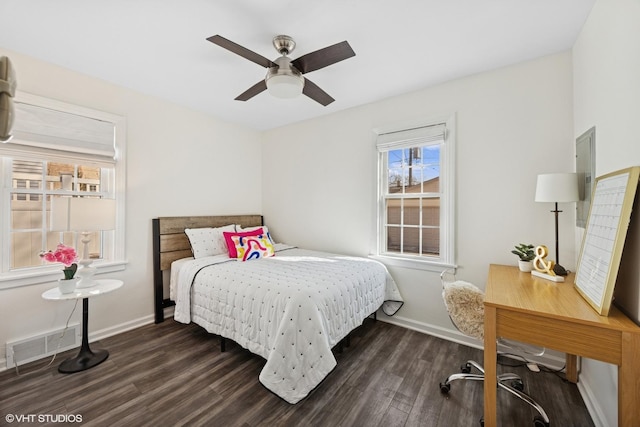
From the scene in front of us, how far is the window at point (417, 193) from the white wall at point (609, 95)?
1009 millimetres

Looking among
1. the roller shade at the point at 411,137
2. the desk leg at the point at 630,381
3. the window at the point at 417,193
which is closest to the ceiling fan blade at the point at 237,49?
the roller shade at the point at 411,137

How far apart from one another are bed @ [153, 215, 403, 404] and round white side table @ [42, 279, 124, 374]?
2.10 ft

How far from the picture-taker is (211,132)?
11.9 ft

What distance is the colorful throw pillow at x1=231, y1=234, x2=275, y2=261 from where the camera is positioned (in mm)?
3008

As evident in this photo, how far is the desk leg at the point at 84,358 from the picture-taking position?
2.09m

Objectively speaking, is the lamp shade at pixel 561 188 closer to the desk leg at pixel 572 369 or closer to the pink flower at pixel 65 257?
the desk leg at pixel 572 369

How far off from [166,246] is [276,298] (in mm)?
1888

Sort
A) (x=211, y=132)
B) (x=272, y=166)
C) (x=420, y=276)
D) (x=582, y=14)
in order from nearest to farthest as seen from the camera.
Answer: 1. (x=582, y=14)
2. (x=420, y=276)
3. (x=211, y=132)
4. (x=272, y=166)

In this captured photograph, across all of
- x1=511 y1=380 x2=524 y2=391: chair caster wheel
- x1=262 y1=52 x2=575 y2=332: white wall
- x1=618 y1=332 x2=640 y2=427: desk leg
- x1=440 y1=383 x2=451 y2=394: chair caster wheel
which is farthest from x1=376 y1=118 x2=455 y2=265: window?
x1=618 y1=332 x2=640 y2=427: desk leg

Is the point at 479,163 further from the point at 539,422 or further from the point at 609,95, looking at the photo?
the point at 539,422

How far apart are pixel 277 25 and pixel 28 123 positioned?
2280 millimetres

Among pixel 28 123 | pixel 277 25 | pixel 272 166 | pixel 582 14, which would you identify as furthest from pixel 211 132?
pixel 582 14

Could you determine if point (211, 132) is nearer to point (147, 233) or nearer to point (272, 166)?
point (272, 166)

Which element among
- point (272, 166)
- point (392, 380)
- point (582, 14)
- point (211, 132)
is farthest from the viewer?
point (272, 166)
